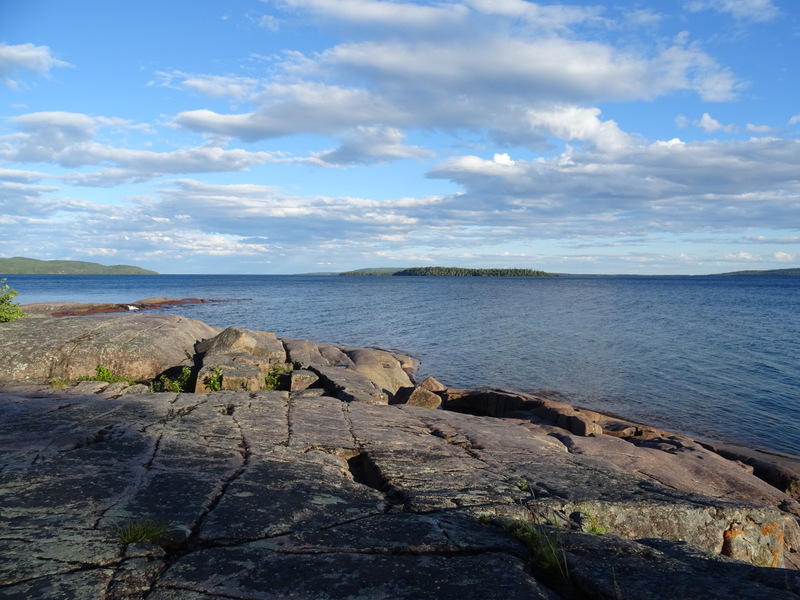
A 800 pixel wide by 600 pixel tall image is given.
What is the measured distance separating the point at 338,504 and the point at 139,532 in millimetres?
1812

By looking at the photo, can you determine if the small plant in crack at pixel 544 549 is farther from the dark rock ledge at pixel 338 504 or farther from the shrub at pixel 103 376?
the shrub at pixel 103 376

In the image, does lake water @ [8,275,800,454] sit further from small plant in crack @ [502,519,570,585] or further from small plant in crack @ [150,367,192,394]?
small plant in crack @ [502,519,570,585]

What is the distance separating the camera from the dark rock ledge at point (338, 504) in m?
3.59

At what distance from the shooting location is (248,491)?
5352 millimetres

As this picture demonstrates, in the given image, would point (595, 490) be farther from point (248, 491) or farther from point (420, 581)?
point (248, 491)

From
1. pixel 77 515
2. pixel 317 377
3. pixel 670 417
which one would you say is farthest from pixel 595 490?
pixel 670 417

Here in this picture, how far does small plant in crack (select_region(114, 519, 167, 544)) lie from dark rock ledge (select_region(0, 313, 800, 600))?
0.07 m

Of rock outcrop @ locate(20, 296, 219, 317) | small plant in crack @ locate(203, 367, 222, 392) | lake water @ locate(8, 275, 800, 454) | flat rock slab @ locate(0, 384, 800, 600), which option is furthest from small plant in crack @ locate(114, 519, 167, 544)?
rock outcrop @ locate(20, 296, 219, 317)

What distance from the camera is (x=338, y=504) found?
5.21 metres

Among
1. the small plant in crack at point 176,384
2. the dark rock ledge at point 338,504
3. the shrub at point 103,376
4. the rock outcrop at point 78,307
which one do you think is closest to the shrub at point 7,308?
the dark rock ledge at point 338,504

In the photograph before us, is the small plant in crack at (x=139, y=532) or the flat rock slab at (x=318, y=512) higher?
the small plant in crack at (x=139, y=532)

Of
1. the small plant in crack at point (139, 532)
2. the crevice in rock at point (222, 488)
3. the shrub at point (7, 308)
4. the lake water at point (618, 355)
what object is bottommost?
the lake water at point (618, 355)

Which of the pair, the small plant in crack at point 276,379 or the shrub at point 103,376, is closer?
the shrub at point 103,376

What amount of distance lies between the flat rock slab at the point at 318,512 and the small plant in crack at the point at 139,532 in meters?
0.04
